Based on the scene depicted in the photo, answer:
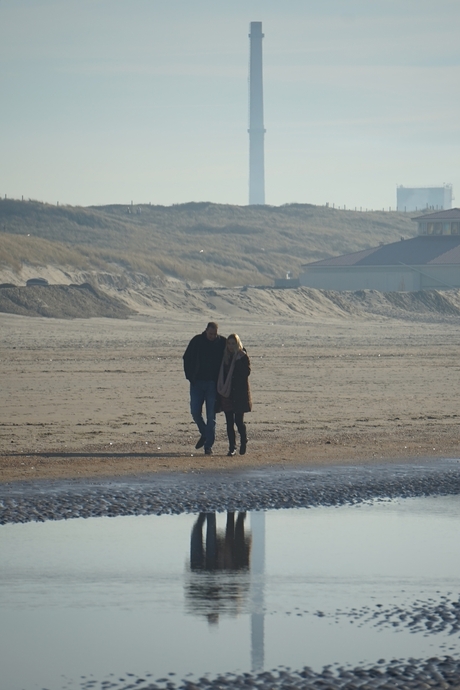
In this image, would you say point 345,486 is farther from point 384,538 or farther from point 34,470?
point 34,470

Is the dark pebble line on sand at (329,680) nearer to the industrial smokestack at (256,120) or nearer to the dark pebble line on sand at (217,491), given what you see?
the dark pebble line on sand at (217,491)

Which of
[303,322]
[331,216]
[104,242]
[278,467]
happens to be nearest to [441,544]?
[278,467]

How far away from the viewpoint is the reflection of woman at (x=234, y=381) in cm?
1334

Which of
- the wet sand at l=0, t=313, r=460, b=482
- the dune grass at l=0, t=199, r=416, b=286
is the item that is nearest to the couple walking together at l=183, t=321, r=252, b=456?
the wet sand at l=0, t=313, r=460, b=482

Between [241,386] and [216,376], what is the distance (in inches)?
12.4

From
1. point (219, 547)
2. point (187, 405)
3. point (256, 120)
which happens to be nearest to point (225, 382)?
point (219, 547)

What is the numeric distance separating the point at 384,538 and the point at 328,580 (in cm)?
145

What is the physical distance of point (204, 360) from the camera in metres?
13.4

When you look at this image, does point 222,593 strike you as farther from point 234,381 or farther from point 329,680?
point 234,381

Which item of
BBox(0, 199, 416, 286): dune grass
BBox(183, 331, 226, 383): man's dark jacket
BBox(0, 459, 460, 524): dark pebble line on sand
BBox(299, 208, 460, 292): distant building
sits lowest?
BBox(0, 459, 460, 524): dark pebble line on sand

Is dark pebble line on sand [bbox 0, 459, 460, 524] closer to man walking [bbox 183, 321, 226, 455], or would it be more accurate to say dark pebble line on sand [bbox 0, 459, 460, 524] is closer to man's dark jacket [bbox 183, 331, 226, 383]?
man walking [bbox 183, 321, 226, 455]

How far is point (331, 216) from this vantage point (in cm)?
18088

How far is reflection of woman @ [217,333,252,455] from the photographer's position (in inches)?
525

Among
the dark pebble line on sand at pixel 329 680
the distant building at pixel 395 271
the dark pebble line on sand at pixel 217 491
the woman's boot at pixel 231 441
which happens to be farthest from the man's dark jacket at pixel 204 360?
the distant building at pixel 395 271
